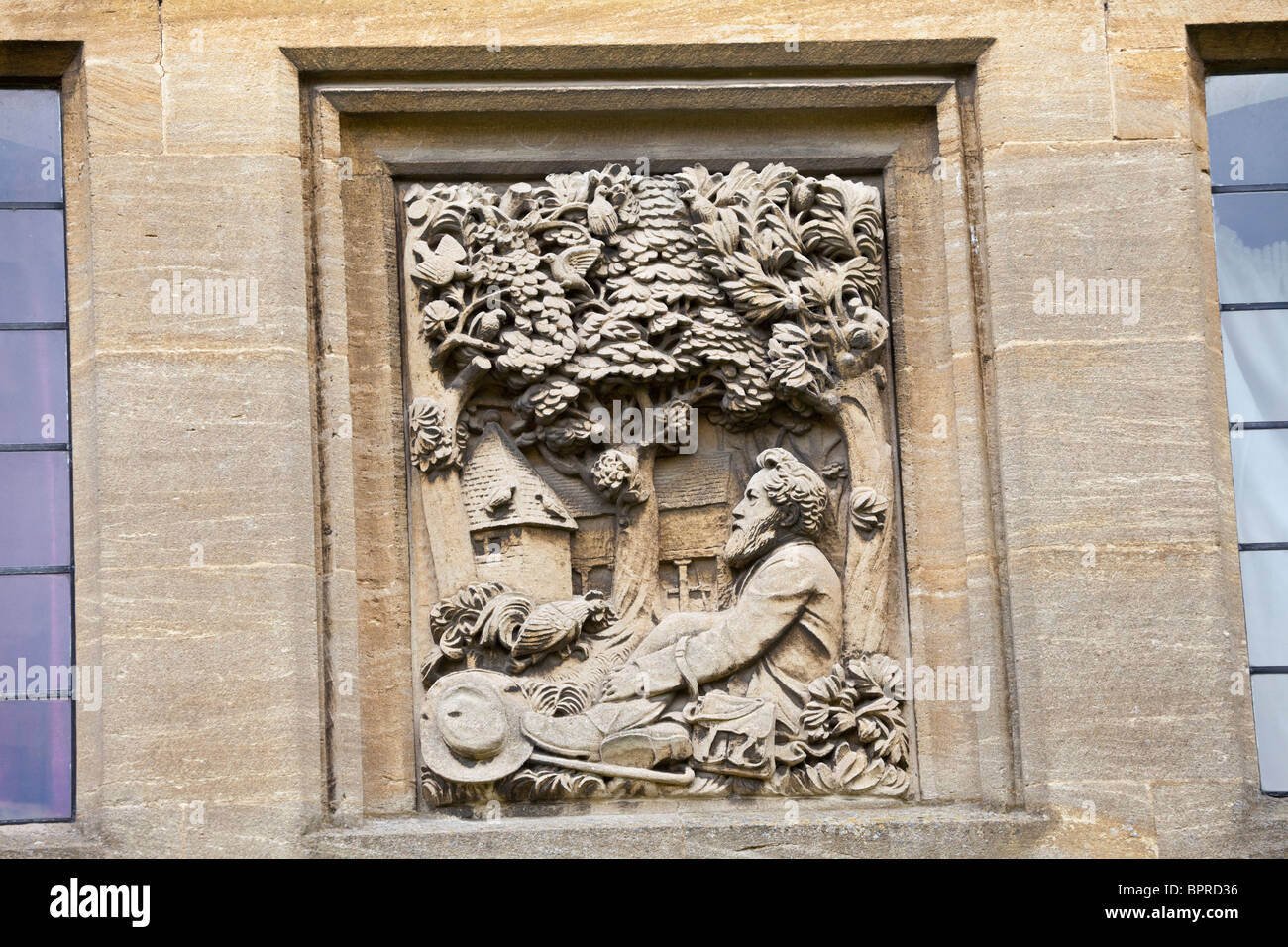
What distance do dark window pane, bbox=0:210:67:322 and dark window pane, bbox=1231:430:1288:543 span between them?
5153 mm

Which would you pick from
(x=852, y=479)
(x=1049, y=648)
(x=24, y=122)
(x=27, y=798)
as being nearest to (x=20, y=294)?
(x=24, y=122)

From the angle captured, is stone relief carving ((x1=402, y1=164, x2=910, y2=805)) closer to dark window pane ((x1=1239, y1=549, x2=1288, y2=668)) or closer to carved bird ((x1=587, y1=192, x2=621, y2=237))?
carved bird ((x1=587, y1=192, x2=621, y2=237))

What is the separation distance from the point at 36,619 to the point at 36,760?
59 centimetres

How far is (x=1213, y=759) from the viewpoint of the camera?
336 inches

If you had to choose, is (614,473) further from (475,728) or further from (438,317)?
(475,728)

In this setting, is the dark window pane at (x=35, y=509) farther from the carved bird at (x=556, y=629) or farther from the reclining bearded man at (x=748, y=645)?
the reclining bearded man at (x=748, y=645)

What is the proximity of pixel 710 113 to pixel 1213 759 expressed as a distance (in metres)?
3.52

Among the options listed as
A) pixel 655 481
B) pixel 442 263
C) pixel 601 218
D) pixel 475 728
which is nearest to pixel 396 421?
pixel 442 263

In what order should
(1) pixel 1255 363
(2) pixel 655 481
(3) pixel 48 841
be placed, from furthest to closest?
(1) pixel 1255 363
(2) pixel 655 481
(3) pixel 48 841

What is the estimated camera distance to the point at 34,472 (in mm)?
8969

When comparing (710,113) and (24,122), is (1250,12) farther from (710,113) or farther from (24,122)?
(24,122)

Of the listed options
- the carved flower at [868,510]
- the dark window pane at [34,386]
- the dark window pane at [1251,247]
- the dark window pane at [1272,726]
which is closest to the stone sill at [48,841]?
the dark window pane at [34,386]

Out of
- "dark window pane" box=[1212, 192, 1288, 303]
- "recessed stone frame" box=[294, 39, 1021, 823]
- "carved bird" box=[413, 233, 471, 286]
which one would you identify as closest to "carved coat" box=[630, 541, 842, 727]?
"recessed stone frame" box=[294, 39, 1021, 823]
